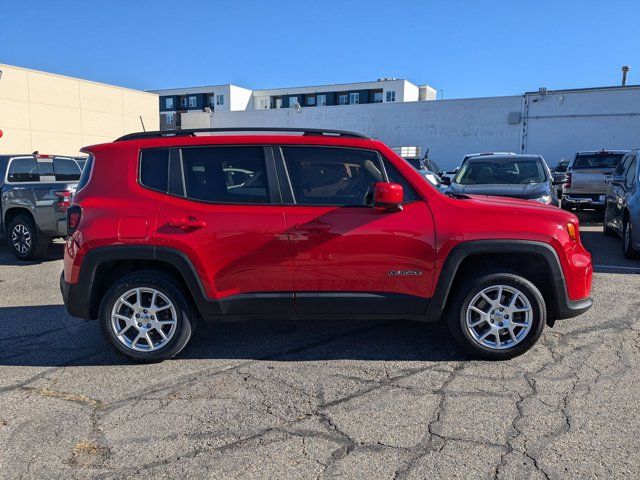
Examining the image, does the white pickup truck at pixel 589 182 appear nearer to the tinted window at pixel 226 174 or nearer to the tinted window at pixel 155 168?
the tinted window at pixel 226 174

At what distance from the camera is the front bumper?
4.28m

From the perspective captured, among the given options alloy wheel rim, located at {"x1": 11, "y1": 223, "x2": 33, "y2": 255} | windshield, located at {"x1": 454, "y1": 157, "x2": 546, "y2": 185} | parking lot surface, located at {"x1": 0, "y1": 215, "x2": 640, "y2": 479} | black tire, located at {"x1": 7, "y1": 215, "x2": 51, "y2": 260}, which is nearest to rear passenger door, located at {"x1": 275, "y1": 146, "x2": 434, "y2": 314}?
parking lot surface, located at {"x1": 0, "y1": 215, "x2": 640, "y2": 479}

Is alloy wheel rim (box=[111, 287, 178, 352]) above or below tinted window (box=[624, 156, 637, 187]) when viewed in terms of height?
below

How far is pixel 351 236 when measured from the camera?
4121mm

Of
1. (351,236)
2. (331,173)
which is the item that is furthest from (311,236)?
(331,173)

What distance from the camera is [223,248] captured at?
4156 mm

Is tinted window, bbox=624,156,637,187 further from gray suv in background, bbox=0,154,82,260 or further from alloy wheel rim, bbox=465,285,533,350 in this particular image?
gray suv in background, bbox=0,154,82,260

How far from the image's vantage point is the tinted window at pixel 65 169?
9594mm

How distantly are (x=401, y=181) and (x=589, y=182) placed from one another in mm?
11143

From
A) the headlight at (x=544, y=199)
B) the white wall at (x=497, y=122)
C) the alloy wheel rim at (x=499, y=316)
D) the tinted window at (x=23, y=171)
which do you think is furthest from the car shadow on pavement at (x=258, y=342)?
the white wall at (x=497, y=122)

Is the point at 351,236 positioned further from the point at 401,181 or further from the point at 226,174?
the point at 226,174

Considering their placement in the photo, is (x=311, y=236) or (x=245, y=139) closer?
(x=311, y=236)

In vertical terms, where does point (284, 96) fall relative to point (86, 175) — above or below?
above

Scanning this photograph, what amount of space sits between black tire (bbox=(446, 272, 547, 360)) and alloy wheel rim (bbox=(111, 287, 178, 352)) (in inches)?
90.0
